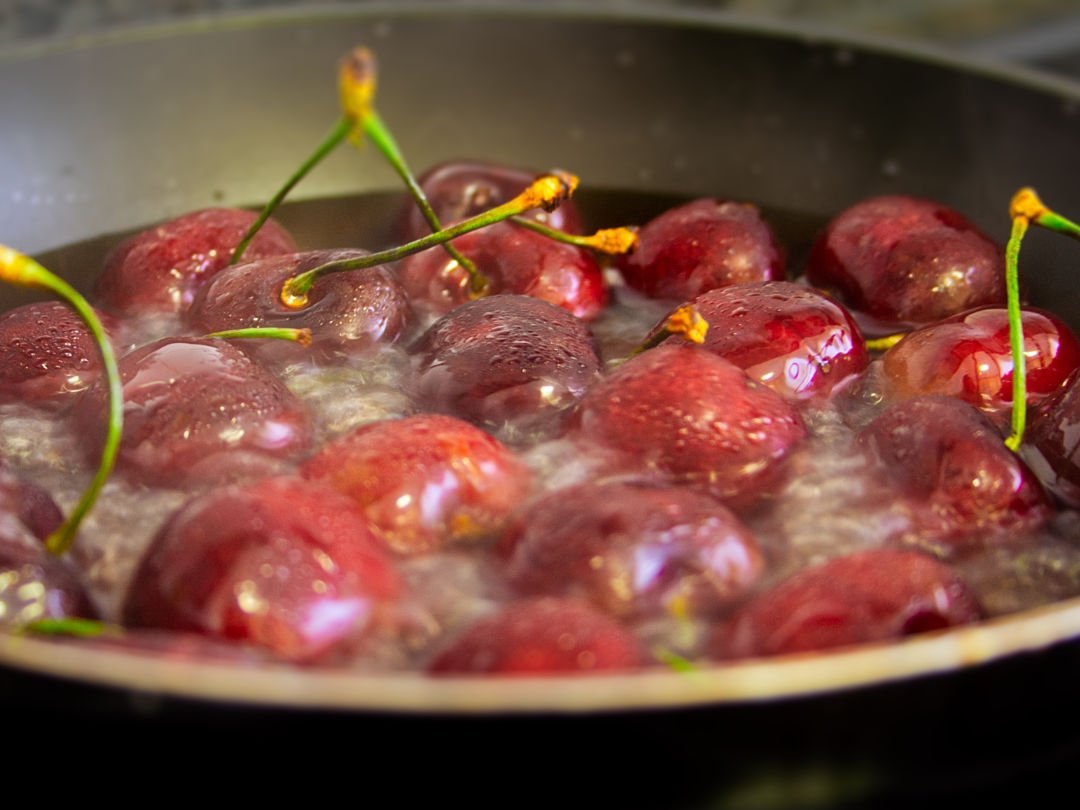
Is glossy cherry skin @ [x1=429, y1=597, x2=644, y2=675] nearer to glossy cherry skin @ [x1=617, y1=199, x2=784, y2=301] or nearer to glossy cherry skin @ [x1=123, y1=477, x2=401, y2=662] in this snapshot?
glossy cherry skin @ [x1=123, y1=477, x2=401, y2=662]

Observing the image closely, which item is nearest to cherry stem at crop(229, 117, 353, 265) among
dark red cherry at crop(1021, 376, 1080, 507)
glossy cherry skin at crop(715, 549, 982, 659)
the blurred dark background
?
glossy cherry skin at crop(715, 549, 982, 659)

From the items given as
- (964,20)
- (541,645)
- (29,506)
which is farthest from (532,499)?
(964,20)

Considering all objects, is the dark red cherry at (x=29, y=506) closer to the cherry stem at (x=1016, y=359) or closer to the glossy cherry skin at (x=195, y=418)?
the glossy cherry skin at (x=195, y=418)

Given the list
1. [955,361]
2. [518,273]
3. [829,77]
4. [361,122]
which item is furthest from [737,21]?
[361,122]

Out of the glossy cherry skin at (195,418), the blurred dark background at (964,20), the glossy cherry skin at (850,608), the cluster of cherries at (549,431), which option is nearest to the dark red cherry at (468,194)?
the cluster of cherries at (549,431)

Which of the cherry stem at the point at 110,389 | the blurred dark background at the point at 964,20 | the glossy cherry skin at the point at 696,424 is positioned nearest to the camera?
the cherry stem at the point at 110,389
